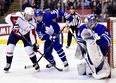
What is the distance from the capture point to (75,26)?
7.98m

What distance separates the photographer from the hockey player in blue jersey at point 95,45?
4.54 metres

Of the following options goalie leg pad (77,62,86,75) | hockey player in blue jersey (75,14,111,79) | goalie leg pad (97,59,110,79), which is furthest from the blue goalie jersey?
goalie leg pad (77,62,86,75)

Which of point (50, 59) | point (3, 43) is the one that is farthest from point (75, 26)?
point (50, 59)

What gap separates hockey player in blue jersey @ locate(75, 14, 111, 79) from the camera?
454 cm

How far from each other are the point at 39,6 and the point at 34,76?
527 cm

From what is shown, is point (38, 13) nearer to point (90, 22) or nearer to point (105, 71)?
point (90, 22)

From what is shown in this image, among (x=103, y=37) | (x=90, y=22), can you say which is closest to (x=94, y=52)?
(x=103, y=37)

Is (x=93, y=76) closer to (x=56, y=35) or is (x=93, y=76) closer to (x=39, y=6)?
(x=56, y=35)

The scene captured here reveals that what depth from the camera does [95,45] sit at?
4.57m

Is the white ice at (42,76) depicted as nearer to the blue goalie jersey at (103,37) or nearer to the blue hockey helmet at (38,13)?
the blue goalie jersey at (103,37)

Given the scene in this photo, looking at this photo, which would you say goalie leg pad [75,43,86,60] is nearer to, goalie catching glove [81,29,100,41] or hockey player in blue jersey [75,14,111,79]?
hockey player in blue jersey [75,14,111,79]

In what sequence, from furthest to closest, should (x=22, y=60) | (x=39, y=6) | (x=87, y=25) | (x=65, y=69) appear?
1. (x=39, y=6)
2. (x=22, y=60)
3. (x=65, y=69)
4. (x=87, y=25)

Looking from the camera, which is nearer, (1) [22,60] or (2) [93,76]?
(2) [93,76]

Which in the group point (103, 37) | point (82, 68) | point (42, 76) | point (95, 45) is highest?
point (103, 37)
